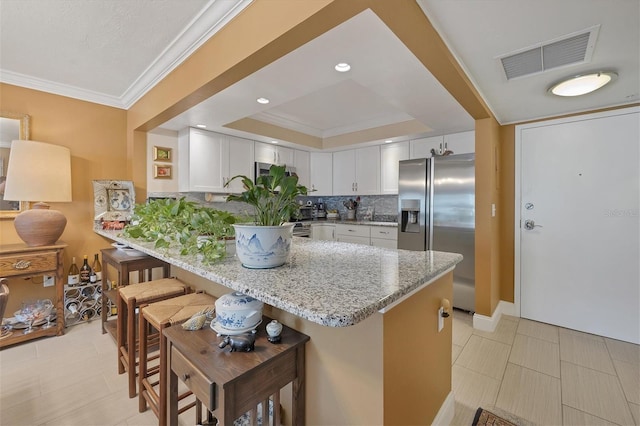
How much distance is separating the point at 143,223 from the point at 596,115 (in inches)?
157

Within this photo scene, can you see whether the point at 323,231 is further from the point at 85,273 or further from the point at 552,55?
the point at 552,55

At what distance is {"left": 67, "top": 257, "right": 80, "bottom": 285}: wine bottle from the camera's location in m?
2.74

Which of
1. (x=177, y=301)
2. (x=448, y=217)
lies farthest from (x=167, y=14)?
(x=448, y=217)

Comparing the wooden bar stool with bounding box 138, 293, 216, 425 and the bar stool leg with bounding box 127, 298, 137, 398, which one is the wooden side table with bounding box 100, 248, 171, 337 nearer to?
the bar stool leg with bounding box 127, 298, 137, 398

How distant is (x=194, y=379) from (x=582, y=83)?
3.00 meters

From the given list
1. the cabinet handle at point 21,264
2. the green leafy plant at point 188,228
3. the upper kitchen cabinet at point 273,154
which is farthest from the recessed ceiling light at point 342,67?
the cabinet handle at point 21,264

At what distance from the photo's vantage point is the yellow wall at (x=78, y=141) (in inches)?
102

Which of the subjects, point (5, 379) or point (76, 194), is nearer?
point (5, 379)

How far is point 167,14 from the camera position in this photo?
68.8 inches

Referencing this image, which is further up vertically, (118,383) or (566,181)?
(566,181)

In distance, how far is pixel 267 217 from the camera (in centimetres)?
108

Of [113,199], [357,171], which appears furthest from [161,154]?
[357,171]

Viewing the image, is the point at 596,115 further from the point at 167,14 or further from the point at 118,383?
the point at 118,383

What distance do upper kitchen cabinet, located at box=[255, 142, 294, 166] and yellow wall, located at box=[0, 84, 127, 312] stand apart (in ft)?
5.26
